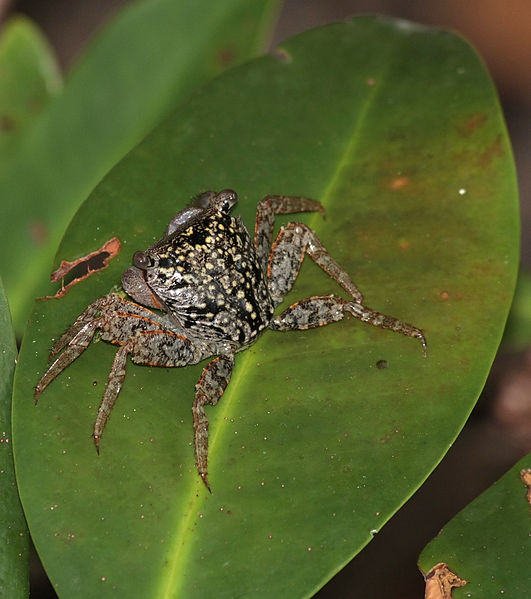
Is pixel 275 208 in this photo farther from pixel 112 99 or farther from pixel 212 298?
A: pixel 112 99

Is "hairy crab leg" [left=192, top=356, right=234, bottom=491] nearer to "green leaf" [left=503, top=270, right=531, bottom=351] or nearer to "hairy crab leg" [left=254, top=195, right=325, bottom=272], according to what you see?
"hairy crab leg" [left=254, top=195, right=325, bottom=272]

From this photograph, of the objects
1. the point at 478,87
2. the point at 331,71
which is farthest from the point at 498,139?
the point at 331,71

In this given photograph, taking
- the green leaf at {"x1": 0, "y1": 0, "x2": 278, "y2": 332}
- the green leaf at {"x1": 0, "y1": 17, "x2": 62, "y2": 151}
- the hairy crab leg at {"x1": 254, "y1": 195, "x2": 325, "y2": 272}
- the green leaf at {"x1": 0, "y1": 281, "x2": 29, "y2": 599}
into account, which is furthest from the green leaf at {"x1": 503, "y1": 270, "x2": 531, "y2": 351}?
the green leaf at {"x1": 0, "y1": 17, "x2": 62, "y2": 151}

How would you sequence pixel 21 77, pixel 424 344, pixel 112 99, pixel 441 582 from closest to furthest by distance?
pixel 441 582 → pixel 424 344 → pixel 112 99 → pixel 21 77

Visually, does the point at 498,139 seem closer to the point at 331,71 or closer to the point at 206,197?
the point at 331,71

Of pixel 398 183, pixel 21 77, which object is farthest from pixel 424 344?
pixel 21 77

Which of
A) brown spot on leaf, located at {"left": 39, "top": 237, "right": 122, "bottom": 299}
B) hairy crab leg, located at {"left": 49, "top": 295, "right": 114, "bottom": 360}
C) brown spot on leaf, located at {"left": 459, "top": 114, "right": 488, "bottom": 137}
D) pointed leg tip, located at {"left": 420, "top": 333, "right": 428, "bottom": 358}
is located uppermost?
brown spot on leaf, located at {"left": 39, "top": 237, "right": 122, "bottom": 299}
